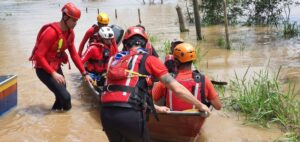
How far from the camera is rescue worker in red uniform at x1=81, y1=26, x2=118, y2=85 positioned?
768 cm

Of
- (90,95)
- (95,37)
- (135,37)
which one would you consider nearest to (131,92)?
(135,37)

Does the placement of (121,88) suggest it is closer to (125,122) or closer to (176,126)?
(125,122)

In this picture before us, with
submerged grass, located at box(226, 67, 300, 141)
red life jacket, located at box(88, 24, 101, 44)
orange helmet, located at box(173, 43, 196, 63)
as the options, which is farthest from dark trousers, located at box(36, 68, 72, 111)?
submerged grass, located at box(226, 67, 300, 141)

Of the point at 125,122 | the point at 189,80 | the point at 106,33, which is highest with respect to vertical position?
the point at 106,33

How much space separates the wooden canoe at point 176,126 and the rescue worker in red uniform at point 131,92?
3.35 ft

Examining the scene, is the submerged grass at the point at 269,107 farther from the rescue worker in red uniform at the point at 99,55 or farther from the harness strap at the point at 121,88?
the harness strap at the point at 121,88

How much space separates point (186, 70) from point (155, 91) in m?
0.51

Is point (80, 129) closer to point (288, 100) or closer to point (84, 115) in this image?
point (84, 115)

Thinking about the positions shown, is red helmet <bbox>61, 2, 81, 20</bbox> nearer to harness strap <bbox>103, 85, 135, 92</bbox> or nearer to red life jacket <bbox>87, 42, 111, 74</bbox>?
red life jacket <bbox>87, 42, 111, 74</bbox>

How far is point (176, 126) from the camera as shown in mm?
5055

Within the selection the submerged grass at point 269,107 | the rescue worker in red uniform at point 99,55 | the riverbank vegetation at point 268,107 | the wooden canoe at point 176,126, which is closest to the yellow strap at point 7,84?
the rescue worker in red uniform at point 99,55

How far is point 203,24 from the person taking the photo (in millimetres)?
19906

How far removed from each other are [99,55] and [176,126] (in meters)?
3.16

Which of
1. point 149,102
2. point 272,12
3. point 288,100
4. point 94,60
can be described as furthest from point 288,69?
point 272,12
